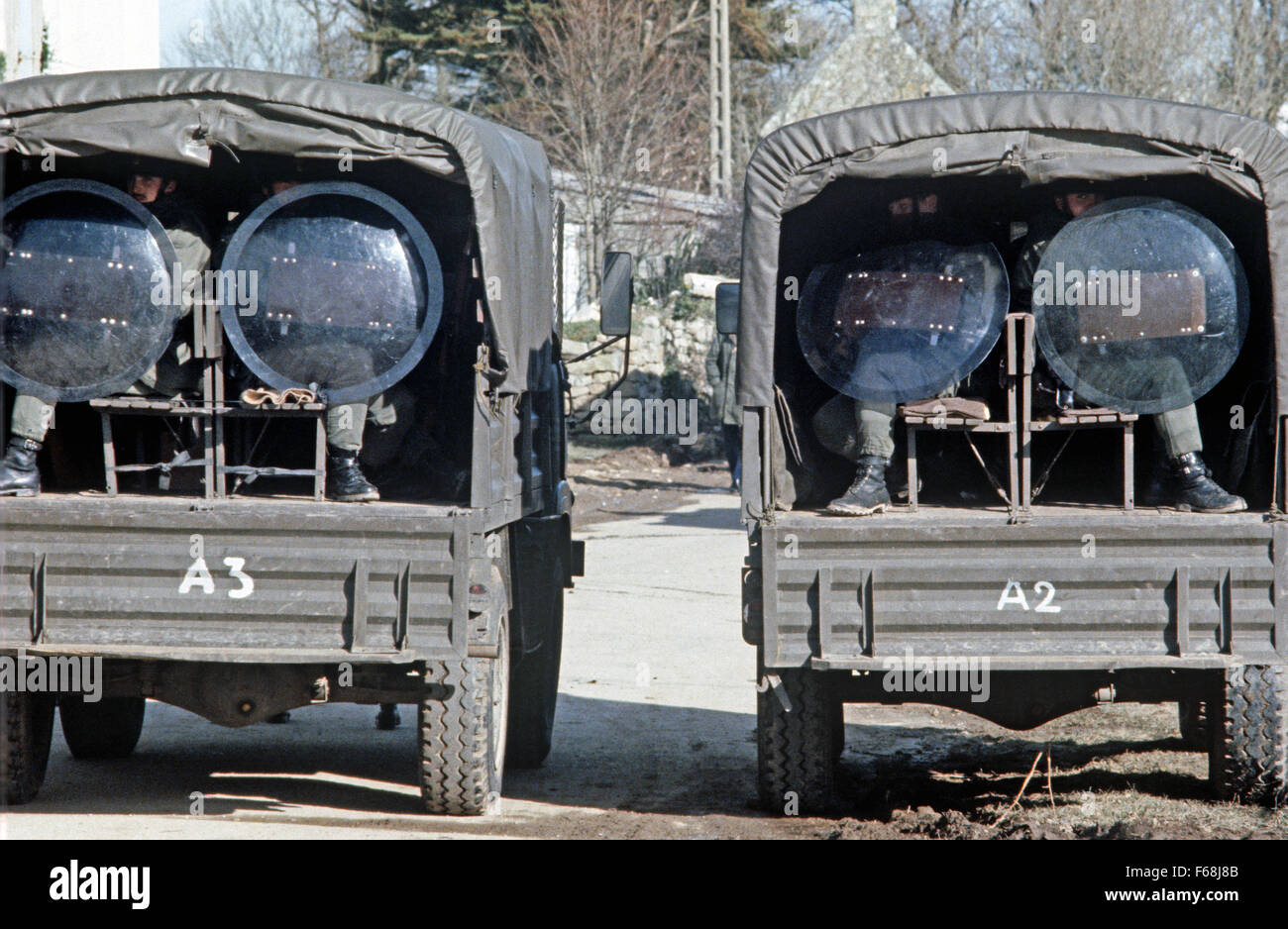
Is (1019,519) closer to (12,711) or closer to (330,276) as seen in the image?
(330,276)

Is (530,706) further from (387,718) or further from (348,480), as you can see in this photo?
(348,480)

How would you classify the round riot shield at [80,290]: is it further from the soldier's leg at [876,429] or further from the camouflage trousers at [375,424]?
the soldier's leg at [876,429]

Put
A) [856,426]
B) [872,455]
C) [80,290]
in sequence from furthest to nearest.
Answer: [856,426] < [872,455] < [80,290]

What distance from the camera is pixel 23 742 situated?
19.7 feet

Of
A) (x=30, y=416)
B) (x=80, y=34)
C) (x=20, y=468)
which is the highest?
(x=80, y=34)

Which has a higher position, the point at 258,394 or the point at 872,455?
the point at 258,394

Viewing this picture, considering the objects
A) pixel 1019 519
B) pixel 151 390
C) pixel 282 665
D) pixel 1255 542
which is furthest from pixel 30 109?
pixel 1255 542

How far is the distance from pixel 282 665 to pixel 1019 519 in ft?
9.52

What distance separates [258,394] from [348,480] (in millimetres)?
500

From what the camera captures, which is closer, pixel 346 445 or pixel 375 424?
pixel 346 445

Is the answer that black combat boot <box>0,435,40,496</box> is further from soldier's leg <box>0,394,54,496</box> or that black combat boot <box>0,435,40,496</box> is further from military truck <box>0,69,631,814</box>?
military truck <box>0,69,631,814</box>

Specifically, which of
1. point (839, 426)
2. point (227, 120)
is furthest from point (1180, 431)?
point (227, 120)

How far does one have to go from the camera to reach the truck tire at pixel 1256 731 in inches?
222

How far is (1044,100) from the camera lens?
5.71 metres
